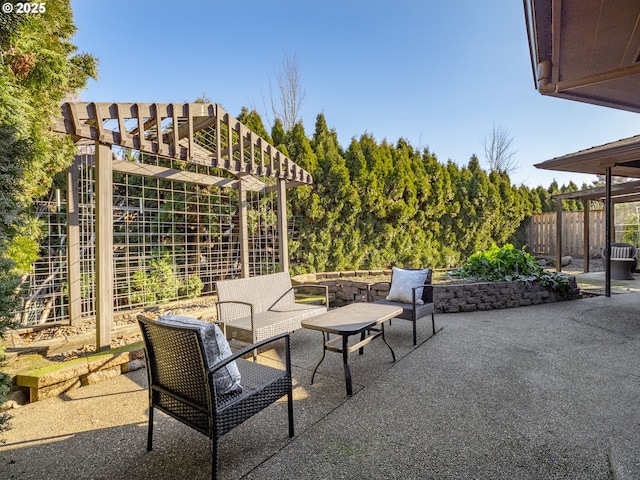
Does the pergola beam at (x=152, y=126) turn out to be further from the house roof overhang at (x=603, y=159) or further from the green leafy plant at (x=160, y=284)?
the house roof overhang at (x=603, y=159)

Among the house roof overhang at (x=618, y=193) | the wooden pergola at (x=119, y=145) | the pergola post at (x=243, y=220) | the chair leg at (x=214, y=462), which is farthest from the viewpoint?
the house roof overhang at (x=618, y=193)

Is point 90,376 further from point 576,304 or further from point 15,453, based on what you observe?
point 576,304

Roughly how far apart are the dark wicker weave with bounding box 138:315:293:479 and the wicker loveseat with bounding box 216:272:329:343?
1184 millimetres

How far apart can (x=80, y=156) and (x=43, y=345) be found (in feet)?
7.61

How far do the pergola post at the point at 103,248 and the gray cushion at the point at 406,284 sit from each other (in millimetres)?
3253

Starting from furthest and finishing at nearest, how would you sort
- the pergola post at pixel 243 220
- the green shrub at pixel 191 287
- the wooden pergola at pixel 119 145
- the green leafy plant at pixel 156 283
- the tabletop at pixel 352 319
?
1. the pergola post at pixel 243 220
2. the green shrub at pixel 191 287
3. the green leafy plant at pixel 156 283
4. the wooden pergola at pixel 119 145
5. the tabletop at pixel 352 319

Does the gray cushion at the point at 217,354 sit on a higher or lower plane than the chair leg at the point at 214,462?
higher

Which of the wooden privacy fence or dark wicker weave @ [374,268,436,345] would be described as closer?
dark wicker weave @ [374,268,436,345]

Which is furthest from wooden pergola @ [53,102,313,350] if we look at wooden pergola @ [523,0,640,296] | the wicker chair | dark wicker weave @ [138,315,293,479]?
wooden pergola @ [523,0,640,296]

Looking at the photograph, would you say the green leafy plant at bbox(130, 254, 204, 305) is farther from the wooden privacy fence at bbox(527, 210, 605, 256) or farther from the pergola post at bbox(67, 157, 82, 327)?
the wooden privacy fence at bbox(527, 210, 605, 256)

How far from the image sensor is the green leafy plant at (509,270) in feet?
19.6

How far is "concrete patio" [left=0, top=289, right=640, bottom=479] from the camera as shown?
5.95 feet

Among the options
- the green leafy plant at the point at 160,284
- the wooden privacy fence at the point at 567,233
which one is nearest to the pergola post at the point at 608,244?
the wooden privacy fence at the point at 567,233

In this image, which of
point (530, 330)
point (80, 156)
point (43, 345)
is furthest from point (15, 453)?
point (530, 330)
